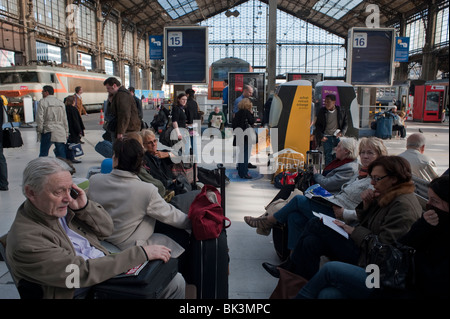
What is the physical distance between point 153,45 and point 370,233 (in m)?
16.3

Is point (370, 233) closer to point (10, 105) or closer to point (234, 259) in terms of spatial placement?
point (234, 259)

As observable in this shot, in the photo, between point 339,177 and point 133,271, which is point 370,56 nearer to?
point 339,177

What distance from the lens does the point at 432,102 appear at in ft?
63.4

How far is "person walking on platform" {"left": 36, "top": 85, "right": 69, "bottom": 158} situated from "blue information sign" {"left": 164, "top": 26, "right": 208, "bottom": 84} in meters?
2.06

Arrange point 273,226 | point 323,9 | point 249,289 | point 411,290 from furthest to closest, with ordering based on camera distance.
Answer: point 323,9
point 273,226
point 249,289
point 411,290

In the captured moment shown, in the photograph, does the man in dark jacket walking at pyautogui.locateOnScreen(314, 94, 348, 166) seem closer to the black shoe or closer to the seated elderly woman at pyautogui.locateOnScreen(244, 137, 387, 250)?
the seated elderly woman at pyautogui.locateOnScreen(244, 137, 387, 250)

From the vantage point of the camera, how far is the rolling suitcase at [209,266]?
6.76 ft

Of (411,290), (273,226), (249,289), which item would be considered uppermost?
(411,290)

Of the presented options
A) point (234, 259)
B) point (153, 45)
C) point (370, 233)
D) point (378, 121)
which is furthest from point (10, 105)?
point (370, 233)

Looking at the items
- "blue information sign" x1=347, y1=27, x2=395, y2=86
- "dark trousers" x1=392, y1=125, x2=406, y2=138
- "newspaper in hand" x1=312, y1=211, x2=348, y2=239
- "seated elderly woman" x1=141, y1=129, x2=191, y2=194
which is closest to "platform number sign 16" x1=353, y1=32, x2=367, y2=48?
"blue information sign" x1=347, y1=27, x2=395, y2=86

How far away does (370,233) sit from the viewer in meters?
2.06

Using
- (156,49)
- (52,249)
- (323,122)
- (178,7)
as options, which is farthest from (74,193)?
(178,7)

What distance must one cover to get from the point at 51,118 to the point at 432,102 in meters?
19.2

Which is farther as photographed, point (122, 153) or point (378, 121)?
point (378, 121)
